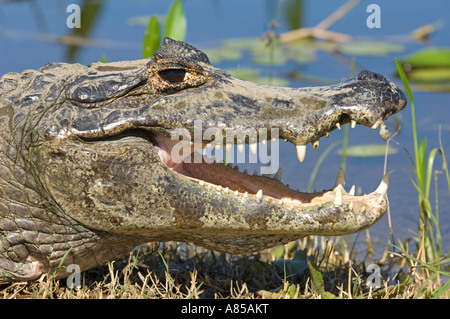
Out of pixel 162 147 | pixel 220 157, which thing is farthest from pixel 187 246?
pixel 162 147

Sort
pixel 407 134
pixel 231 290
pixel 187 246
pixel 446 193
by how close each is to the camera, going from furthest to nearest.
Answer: pixel 407 134 < pixel 446 193 < pixel 187 246 < pixel 231 290

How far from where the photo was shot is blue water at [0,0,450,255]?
605 centimetres

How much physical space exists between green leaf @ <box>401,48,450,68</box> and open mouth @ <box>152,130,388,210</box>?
466 cm

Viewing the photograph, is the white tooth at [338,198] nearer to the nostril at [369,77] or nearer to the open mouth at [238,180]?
the open mouth at [238,180]

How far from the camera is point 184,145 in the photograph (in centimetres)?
345

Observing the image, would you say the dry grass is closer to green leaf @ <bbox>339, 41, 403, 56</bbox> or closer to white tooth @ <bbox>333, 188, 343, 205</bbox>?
white tooth @ <bbox>333, 188, 343, 205</bbox>

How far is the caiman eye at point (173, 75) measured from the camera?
343 cm

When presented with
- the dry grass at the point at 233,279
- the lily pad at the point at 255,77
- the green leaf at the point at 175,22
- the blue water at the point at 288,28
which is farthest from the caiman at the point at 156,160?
the lily pad at the point at 255,77

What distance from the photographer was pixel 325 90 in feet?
11.3

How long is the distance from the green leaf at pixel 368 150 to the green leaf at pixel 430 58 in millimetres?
1699

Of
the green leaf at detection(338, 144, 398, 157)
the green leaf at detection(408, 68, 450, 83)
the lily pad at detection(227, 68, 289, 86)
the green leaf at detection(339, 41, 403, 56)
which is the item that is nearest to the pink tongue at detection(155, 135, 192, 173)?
the green leaf at detection(338, 144, 398, 157)

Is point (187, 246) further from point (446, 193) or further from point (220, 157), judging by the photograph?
point (446, 193)
